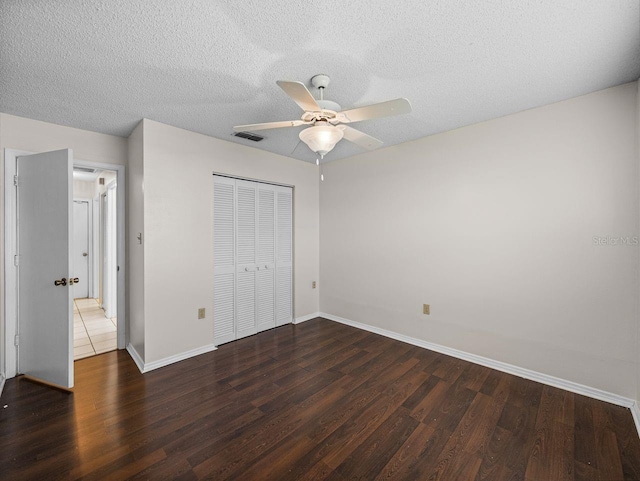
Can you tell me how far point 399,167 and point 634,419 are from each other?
9.46 ft

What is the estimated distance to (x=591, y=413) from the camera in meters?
2.04

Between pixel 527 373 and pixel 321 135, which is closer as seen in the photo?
pixel 321 135

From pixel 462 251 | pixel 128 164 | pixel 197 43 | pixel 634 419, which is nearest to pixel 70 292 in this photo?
pixel 128 164

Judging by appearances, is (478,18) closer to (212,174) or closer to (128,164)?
(212,174)

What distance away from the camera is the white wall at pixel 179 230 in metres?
2.72

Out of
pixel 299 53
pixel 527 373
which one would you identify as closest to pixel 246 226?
pixel 299 53

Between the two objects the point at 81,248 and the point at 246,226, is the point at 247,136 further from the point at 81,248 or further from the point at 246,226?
the point at 81,248

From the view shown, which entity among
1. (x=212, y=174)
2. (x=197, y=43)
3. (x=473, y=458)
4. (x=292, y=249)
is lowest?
(x=473, y=458)

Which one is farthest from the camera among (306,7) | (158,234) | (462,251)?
(462,251)

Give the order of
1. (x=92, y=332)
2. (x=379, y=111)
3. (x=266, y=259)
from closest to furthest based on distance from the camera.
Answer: (x=379, y=111), (x=92, y=332), (x=266, y=259)

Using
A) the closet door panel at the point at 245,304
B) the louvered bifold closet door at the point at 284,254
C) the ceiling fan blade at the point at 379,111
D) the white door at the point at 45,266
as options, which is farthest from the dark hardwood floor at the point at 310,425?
the ceiling fan blade at the point at 379,111

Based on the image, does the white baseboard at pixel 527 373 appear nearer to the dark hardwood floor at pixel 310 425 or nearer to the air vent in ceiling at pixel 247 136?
the dark hardwood floor at pixel 310 425

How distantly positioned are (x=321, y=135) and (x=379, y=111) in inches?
16.4

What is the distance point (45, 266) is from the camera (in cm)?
251
